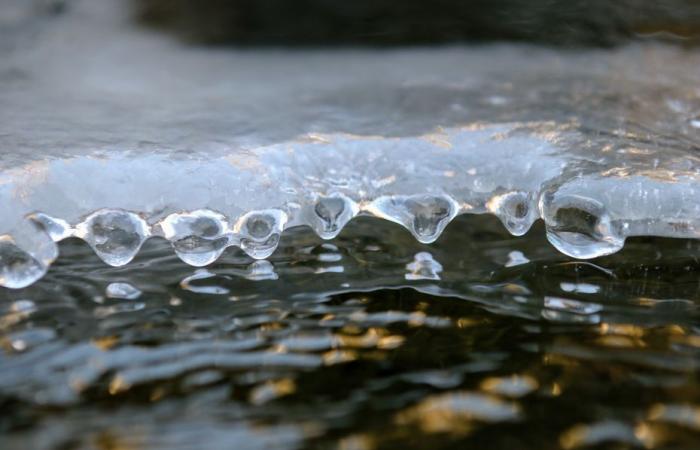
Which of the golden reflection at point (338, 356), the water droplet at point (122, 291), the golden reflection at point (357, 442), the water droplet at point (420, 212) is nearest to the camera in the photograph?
the golden reflection at point (357, 442)

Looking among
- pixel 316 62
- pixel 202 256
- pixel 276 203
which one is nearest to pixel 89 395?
pixel 202 256

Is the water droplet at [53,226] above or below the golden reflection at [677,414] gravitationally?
above

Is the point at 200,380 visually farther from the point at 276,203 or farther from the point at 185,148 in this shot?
the point at 185,148

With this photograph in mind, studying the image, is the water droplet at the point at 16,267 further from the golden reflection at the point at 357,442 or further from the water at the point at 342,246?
the golden reflection at the point at 357,442

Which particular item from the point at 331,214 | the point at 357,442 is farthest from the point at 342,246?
the point at 357,442

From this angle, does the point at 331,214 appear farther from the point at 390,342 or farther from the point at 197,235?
the point at 390,342

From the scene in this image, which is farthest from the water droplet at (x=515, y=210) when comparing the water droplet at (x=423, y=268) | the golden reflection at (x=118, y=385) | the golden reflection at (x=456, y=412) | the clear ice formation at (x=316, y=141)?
the golden reflection at (x=118, y=385)

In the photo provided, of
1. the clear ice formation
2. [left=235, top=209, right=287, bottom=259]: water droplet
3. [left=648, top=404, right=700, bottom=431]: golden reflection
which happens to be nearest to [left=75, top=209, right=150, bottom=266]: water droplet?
the clear ice formation
